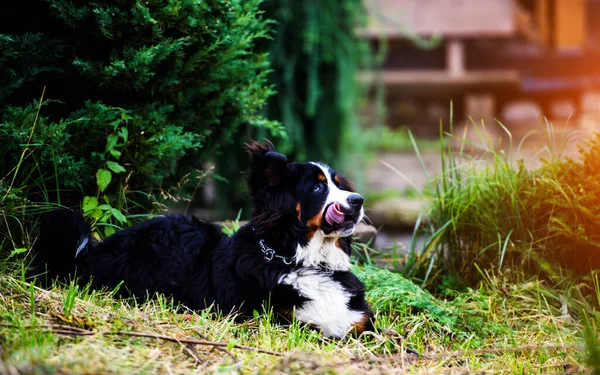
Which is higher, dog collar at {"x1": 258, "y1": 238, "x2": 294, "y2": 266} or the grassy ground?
dog collar at {"x1": 258, "y1": 238, "x2": 294, "y2": 266}

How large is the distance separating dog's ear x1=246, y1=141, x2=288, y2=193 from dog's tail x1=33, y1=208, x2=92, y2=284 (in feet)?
3.07

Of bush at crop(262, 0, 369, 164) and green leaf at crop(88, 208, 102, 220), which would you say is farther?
bush at crop(262, 0, 369, 164)

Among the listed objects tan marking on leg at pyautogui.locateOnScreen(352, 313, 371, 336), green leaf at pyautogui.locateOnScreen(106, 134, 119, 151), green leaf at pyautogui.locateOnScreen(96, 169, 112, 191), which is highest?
green leaf at pyautogui.locateOnScreen(106, 134, 119, 151)

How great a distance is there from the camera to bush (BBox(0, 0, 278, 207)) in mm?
3580

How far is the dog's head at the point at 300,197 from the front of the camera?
316 cm

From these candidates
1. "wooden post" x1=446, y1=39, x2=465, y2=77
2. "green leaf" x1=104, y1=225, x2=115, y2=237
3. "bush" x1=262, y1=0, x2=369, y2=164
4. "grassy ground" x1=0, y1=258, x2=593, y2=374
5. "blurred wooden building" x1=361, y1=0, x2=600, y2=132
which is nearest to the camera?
"grassy ground" x1=0, y1=258, x2=593, y2=374

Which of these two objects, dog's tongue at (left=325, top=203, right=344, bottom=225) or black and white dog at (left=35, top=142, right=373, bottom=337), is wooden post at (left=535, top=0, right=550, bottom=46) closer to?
black and white dog at (left=35, top=142, right=373, bottom=337)

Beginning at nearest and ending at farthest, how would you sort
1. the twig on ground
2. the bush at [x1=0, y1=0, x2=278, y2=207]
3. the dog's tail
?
the twig on ground, the dog's tail, the bush at [x1=0, y1=0, x2=278, y2=207]

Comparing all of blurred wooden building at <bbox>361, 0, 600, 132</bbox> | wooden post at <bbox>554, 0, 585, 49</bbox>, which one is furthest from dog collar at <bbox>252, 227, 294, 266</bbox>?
wooden post at <bbox>554, 0, 585, 49</bbox>

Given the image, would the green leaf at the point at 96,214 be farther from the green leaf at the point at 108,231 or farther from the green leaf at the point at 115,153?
the green leaf at the point at 115,153

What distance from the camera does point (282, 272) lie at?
3.22m

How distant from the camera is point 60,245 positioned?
135 inches

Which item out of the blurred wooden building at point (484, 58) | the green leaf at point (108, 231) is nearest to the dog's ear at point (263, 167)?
the green leaf at point (108, 231)

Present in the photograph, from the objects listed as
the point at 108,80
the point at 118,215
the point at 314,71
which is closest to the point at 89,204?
the point at 118,215
